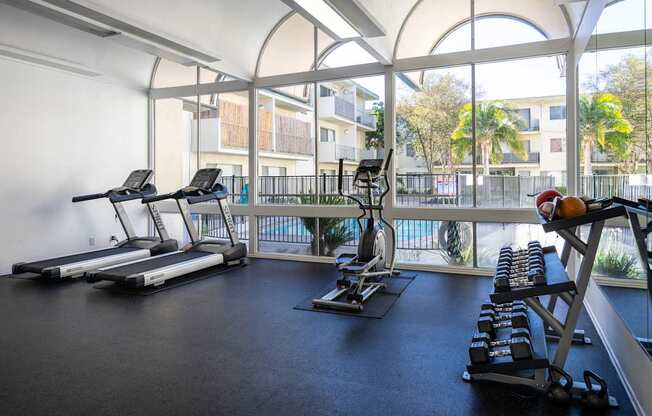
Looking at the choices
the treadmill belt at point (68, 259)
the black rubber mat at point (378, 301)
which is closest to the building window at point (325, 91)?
the black rubber mat at point (378, 301)

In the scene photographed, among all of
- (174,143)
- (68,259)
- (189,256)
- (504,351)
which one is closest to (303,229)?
(189,256)

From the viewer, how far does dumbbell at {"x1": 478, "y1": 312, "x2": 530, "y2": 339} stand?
2.81 metres

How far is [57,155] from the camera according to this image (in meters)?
6.47

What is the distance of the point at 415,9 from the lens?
6.20 metres

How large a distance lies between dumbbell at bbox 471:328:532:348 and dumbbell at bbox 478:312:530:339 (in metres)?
0.04

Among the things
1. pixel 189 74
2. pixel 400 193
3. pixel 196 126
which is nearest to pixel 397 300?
pixel 400 193

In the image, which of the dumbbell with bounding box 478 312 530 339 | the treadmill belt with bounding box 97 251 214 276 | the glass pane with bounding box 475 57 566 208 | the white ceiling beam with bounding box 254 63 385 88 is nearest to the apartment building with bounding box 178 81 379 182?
the white ceiling beam with bounding box 254 63 385 88

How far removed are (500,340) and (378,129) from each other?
406cm

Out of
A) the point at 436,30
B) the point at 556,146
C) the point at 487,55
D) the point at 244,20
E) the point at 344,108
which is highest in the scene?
the point at 244,20

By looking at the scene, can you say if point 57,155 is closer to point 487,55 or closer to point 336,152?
point 336,152

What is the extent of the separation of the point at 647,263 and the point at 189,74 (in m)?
7.60

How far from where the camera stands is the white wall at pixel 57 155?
19.4ft

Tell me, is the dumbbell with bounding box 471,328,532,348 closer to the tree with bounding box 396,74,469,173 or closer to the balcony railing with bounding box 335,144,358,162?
the tree with bounding box 396,74,469,173

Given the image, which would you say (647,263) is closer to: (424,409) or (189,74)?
(424,409)
